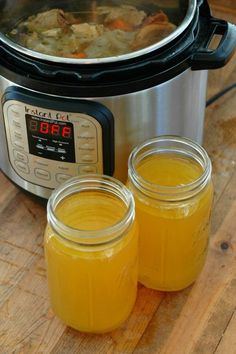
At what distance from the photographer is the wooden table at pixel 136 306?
2.63 ft

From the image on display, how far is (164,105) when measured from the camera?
0.86 m

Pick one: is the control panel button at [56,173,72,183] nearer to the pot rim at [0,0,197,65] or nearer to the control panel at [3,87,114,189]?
the control panel at [3,87,114,189]

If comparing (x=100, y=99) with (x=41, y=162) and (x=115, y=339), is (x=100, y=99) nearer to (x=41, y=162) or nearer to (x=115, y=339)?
(x=41, y=162)

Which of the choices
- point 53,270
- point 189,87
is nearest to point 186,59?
point 189,87

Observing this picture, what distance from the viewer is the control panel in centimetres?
82

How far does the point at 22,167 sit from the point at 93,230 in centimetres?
24

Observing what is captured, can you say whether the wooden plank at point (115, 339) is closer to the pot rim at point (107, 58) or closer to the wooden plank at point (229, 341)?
the wooden plank at point (229, 341)

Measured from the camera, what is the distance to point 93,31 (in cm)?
94

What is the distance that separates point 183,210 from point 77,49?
11.3 inches

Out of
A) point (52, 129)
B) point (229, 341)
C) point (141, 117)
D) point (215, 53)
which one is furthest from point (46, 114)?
point (229, 341)

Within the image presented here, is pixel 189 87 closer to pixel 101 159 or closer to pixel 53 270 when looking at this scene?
pixel 101 159

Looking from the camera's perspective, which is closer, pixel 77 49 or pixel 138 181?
pixel 138 181

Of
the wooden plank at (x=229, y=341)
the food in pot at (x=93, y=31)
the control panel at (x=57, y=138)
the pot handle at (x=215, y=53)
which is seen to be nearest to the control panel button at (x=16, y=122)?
the control panel at (x=57, y=138)

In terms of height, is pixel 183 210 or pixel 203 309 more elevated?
pixel 183 210
